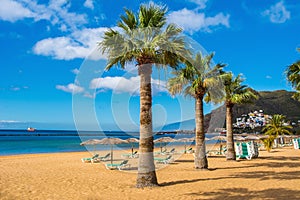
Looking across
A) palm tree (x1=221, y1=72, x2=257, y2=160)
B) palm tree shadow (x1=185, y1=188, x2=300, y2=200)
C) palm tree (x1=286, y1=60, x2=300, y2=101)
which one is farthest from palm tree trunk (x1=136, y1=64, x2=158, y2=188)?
palm tree (x1=221, y1=72, x2=257, y2=160)

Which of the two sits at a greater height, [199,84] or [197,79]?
[197,79]

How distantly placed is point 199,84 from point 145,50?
5.18m

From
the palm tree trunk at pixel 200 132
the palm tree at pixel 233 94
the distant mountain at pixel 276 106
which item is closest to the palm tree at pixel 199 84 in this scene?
the palm tree trunk at pixel 200 132

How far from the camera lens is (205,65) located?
47.3ft

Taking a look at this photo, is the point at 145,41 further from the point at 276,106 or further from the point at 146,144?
the point at 276,106

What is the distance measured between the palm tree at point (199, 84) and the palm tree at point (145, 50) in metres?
3.57

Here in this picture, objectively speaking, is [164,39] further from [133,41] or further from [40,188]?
[40,188]

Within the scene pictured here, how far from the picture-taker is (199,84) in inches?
552

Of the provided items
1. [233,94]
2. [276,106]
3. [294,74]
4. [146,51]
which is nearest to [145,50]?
[146,51]

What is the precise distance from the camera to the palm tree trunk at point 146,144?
9758mm

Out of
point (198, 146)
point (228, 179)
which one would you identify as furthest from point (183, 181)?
point (198, 146)

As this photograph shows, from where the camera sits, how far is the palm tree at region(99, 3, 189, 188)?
9781 millimetres

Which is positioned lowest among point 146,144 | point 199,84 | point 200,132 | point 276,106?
point 146,144

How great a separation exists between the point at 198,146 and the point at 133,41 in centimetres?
692
